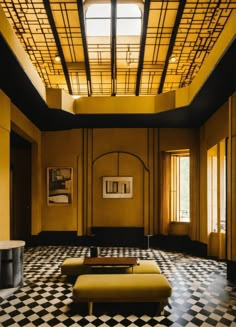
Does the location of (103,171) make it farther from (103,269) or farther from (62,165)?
(103,269)

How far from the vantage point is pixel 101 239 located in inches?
382

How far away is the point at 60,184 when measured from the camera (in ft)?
32.3

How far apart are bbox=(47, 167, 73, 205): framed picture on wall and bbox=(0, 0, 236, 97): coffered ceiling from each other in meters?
2.57

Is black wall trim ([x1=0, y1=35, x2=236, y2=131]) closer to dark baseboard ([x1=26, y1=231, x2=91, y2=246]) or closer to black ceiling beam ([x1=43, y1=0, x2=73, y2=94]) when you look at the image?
black ceiling beam ([x1=43, y1=0, x2=73, y2=94])

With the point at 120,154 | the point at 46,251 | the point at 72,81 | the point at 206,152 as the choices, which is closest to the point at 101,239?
the point at 46,251

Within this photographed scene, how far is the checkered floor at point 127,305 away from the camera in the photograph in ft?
14.1

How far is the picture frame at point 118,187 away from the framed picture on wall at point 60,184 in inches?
43.4

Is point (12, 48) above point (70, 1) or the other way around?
the other way around

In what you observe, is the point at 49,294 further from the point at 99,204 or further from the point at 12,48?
the point at 99,204

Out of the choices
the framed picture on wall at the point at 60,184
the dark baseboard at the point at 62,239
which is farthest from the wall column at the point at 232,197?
the framed picture on wall at the point at 60,184

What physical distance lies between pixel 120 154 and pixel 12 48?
5658 millimetres

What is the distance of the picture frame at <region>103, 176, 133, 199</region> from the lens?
981 cm

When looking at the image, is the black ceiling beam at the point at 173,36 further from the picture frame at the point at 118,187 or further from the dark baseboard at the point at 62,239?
the dark baseboard at the point at 62,239

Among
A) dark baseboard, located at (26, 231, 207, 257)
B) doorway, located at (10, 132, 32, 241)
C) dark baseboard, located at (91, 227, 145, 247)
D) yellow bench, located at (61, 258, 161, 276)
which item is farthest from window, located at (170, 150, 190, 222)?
doorway, located at (10, 132, 32, 241)
